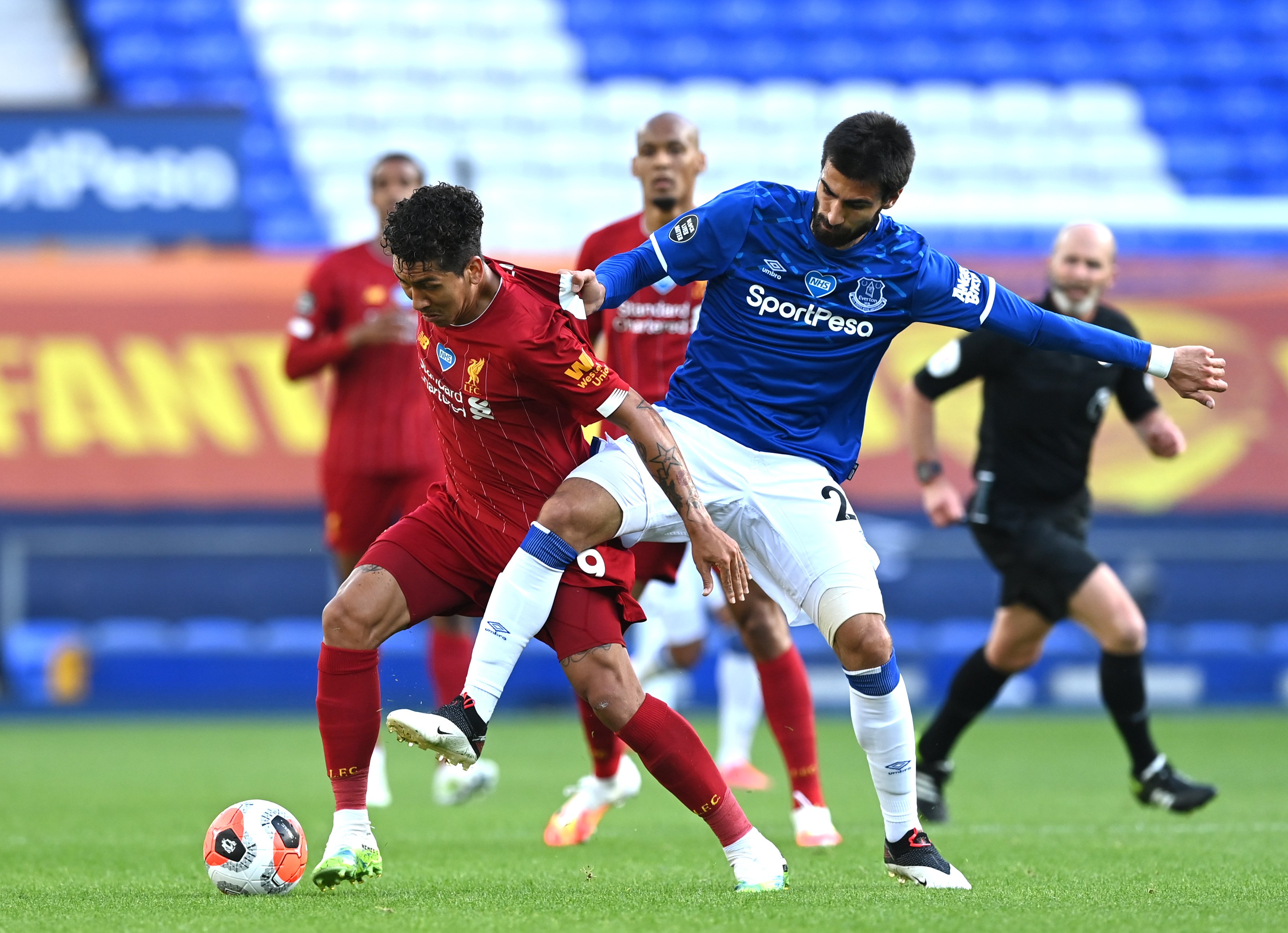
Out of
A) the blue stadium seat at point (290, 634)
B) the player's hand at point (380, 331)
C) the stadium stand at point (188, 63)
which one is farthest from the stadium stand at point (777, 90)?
the player's hand at point (380, 331)

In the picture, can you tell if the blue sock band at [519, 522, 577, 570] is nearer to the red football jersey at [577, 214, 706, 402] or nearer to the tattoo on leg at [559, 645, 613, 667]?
the tattoo on leg at [559, 645, 613, 667]

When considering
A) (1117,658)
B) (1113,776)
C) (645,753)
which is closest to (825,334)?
(645,753)

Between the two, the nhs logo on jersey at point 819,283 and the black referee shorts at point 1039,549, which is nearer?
the nhs logo on jersey at point 819,283

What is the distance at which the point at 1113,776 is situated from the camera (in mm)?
8156

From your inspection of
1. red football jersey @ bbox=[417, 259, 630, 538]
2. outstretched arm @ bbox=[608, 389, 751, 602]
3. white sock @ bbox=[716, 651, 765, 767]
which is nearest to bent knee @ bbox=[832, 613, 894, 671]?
outstretched arm @ bbox=[608, 389, 751, 602]

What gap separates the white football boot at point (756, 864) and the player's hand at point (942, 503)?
2.26 m

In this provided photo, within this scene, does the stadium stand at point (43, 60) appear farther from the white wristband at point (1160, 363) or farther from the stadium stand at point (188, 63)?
the white wristband at point (1160, 363)

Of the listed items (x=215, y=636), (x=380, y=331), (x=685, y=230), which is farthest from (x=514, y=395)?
(x=215, y=636)

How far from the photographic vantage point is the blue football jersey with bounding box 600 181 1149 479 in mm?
4340

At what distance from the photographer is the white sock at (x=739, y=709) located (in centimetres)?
747

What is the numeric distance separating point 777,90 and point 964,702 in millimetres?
9622

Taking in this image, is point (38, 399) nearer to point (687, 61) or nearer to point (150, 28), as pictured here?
point (150, 28)

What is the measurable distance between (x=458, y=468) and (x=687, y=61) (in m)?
11.4

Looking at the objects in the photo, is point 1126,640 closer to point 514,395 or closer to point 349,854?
point 514,395
